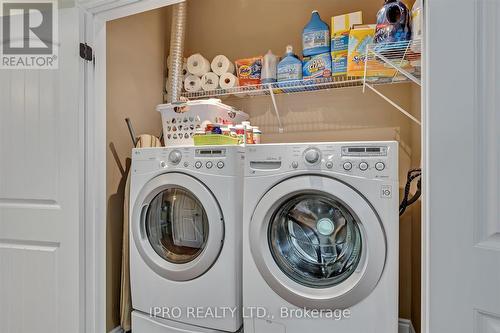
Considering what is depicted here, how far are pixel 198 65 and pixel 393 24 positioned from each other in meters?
Result: 1.32

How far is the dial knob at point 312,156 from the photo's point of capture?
4.15ft

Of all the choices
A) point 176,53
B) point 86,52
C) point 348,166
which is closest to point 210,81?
point 176,53

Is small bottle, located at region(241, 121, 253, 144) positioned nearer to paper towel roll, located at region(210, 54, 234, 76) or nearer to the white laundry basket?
the white laundry basket

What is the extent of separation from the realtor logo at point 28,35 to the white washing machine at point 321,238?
1.13 m

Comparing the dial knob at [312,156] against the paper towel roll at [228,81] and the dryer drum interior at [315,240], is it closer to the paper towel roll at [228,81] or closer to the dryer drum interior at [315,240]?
the dryer drum interior at [315,240]

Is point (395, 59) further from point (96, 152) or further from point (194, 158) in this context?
point (96, 152)

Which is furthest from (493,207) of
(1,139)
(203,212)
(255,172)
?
(1,139)

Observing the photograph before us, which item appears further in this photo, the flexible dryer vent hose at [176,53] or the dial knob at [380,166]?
the flexible dryer vent hose at [176,53]

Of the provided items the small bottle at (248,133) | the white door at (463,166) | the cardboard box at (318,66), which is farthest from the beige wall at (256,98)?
the white door at (463,166)

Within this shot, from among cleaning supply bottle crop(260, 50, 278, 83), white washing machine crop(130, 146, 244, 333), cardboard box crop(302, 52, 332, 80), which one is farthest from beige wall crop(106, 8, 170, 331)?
cardboard box crop(302, 52, 332, 80)

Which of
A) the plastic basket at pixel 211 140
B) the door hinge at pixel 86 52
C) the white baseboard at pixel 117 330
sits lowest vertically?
the white baseboard at pixel 117 330

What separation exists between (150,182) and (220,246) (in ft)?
1.66

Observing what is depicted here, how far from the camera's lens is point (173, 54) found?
213cm

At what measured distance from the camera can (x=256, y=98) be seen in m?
2.22
